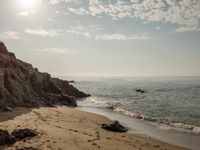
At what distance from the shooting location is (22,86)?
3183 centimetres

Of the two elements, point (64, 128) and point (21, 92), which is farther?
point (21, 92)

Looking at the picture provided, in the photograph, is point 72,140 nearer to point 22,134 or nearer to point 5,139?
point 22,134

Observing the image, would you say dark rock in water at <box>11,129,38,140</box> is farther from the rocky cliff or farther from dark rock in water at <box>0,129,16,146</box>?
the rocky cliff

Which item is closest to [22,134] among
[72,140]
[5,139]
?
[5,139]

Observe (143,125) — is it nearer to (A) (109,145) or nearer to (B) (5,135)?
(A) (109,145)

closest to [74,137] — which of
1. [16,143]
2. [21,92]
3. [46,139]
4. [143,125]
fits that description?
[46,139]

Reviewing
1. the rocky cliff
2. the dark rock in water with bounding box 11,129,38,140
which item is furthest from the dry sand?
→ the rocky cliff

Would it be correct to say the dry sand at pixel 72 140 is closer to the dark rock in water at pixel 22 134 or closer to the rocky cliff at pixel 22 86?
the dark rock in water at pixel 22 134

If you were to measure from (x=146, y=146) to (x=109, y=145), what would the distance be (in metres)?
2.35

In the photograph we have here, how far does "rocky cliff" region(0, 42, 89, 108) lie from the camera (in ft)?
90.4

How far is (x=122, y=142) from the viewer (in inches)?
638

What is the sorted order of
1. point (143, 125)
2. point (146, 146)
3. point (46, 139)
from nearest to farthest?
point (46, 139) < point (146, 146) < point (143, 125)

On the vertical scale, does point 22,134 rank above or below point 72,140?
above

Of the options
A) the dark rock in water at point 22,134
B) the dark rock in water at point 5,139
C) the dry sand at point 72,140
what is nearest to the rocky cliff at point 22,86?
the dry sand at point 72,140
